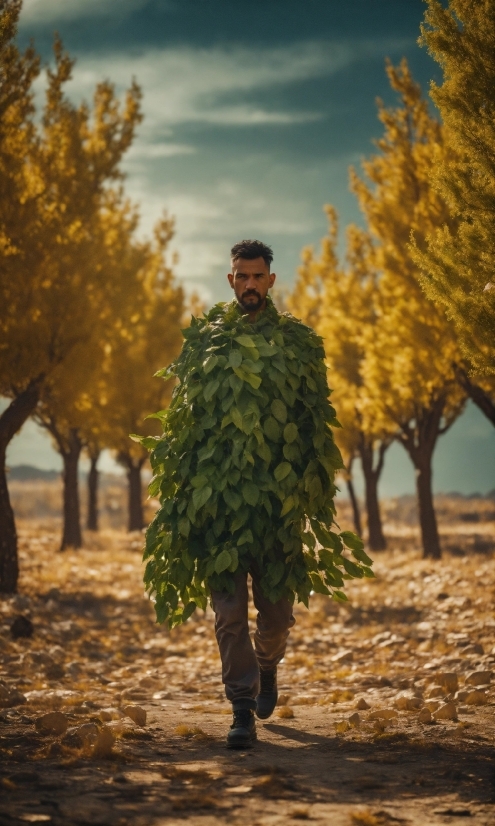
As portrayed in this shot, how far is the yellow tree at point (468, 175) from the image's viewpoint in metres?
6.59

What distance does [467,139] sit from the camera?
22.0 ft

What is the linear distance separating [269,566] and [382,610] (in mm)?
6564

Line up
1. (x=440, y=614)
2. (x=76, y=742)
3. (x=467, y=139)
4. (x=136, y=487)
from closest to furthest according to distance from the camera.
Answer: (x=76, y=742), (x=467, y=139), (x=440, y=614), (x=136, y=487)

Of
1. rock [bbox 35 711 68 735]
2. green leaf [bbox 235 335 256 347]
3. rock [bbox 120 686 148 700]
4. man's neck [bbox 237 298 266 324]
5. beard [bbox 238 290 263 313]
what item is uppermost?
beard [bbox 238 290 263 313]

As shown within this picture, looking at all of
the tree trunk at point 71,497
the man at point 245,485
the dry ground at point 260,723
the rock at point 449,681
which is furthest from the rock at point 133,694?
the tree trunk at point 71,497

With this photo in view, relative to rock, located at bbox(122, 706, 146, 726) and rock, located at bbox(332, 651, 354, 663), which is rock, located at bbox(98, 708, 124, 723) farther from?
rock, located at bbox(332, 651, 354, 663)

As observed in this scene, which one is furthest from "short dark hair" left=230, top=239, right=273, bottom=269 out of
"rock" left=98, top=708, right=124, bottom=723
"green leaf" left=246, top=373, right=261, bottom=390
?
"rock" left=98, top=708, right=124, bottom=723

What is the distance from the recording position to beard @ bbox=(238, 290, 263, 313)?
177 inches

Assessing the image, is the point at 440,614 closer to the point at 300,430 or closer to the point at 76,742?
the point at 300,430

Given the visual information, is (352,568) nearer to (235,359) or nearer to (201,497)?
(201,497)

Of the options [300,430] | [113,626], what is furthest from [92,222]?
[300,430]

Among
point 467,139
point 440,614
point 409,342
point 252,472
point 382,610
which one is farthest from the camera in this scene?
point 409,342

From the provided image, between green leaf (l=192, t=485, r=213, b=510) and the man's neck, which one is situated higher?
the man's neck

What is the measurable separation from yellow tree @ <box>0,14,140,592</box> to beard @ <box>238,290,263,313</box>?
5544mm
